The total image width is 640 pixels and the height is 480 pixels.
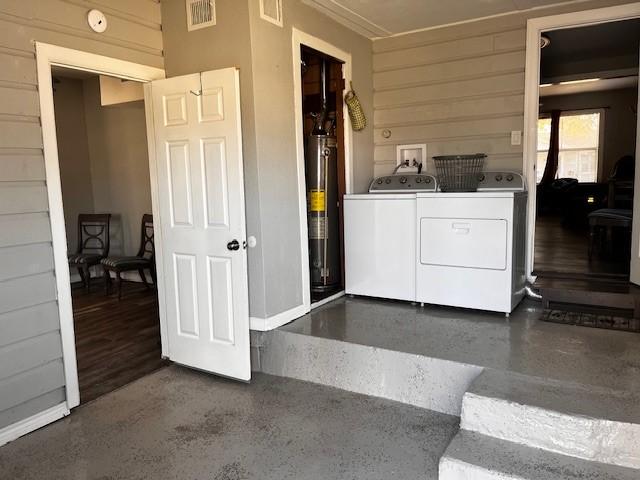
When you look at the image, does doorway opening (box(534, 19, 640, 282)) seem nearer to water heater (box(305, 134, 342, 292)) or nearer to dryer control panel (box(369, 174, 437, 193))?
dryer control panel (box(369, 174, 437, 193))

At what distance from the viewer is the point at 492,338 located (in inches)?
123

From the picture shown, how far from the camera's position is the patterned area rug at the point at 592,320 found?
10.7 ft

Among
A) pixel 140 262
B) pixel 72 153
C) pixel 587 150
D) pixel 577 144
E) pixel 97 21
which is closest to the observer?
pixel 97 21

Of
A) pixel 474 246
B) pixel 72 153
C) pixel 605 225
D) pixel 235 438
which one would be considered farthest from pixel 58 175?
pixel 605 225

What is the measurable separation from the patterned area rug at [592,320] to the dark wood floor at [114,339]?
9.48 ft

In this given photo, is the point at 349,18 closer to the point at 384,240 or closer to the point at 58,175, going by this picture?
the point at 384,240

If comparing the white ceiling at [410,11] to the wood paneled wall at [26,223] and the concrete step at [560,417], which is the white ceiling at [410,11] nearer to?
Result: the wood paneled wall at [26,223]

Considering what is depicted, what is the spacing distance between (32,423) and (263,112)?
228cm

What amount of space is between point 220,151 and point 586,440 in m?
2.49

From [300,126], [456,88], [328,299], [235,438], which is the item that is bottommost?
[235,438]

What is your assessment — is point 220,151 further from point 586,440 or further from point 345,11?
point 586,440

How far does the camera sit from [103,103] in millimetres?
5848

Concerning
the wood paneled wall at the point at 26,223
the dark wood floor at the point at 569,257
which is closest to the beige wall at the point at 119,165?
the wood paneled wall at the point at 26,223

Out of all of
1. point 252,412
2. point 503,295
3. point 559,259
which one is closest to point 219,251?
point 252,412
